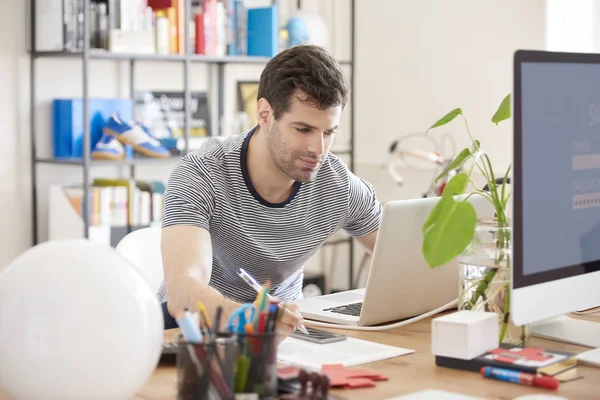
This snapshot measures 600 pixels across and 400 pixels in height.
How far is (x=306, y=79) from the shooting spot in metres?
2.11

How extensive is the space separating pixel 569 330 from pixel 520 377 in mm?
412

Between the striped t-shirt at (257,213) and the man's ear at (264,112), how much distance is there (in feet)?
0.23

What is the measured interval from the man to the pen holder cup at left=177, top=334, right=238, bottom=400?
34.0 inches

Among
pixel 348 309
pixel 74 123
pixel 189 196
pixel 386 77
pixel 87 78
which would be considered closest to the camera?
pixel 348 309

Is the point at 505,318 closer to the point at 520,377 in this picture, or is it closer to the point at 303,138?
the point at 520,377

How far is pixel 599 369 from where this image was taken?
57.6 inches

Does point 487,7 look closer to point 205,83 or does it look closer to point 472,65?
point 472,65

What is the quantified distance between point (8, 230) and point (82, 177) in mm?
390

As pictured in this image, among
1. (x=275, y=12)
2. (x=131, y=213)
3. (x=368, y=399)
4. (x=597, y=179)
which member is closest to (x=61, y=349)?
(x=368, y=399)

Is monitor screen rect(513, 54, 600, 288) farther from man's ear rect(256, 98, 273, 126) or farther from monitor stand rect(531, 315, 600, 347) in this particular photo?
man's ear rect(256, 98, 273, 126)

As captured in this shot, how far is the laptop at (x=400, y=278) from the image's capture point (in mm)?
1729

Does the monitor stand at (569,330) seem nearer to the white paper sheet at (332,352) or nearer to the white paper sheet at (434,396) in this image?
the white paper sheet at (332,352)

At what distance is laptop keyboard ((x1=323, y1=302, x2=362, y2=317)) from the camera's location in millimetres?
1863

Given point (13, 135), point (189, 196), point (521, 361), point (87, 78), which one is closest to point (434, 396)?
point (521, 361)
